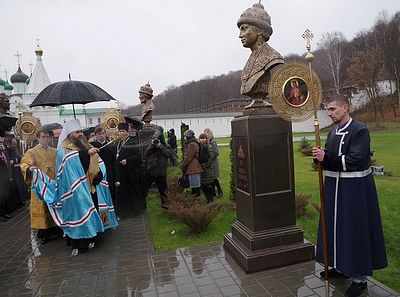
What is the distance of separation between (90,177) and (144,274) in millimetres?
2162

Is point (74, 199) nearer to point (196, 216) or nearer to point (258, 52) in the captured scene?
point (196, 216)

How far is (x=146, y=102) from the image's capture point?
8789 mm

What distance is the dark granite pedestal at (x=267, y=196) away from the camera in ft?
14.9

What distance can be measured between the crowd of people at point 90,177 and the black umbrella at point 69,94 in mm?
698

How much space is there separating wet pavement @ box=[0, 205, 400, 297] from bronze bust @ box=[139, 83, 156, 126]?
11.6ft

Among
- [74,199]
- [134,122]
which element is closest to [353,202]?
[74,199]

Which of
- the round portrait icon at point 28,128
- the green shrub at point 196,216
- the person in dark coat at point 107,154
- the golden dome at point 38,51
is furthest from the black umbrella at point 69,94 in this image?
the golden dome at point 38,51

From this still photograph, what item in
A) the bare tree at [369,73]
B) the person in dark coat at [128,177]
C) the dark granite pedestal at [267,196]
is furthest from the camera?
the bare tree at [369,73]

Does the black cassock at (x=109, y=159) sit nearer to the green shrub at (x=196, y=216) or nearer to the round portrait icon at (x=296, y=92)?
the green shrub at (x=196, y=216)

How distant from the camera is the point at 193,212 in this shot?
6227mm

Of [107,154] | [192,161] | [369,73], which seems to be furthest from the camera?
[369,73]

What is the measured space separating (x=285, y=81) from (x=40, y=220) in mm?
5097

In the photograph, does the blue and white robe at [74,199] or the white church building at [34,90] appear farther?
the white church building at [34,90]

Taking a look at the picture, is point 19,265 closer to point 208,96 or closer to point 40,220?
point 40,220
